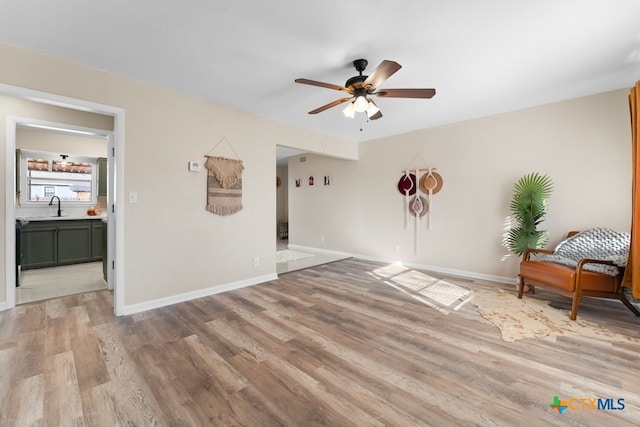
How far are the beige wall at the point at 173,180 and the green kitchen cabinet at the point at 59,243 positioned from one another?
2.16 m

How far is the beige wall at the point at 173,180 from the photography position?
2.58 metres

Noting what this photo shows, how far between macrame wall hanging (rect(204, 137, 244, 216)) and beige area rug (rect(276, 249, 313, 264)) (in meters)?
2.12

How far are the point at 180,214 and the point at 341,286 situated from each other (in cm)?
231

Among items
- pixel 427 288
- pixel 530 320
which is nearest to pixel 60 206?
pixel 427 288

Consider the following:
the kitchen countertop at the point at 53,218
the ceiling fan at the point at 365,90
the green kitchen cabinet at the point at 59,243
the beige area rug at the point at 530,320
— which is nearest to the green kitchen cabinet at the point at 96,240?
the green kitchen cabinet at the point at 59,243

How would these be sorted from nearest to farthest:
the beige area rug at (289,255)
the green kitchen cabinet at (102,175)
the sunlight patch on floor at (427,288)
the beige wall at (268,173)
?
the beige wall at (268,173), the sunlight patch on floor at (427,288), the green kitchen cabinet at (102,175), the beige area rug at (289,255)

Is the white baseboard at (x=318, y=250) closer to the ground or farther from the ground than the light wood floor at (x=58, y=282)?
farther from the ground

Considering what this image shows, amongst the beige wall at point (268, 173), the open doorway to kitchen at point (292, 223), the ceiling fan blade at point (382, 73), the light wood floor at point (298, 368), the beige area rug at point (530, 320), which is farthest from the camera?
the open doorway to kitchen at point (292, 223)

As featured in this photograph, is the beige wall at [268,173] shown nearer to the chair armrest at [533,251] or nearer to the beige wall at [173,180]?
the beige wall at [173,180]

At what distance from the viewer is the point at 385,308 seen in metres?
2.97

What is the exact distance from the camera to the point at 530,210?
3.44 meters

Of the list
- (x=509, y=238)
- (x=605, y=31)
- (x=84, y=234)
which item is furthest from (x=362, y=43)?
(x=84, y=234)

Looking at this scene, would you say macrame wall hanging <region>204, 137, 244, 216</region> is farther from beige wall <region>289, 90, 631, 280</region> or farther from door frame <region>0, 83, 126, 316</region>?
beige wall <region>289, 90, 631, 280</region>

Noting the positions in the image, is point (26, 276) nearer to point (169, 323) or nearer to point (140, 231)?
point (140, 231)
